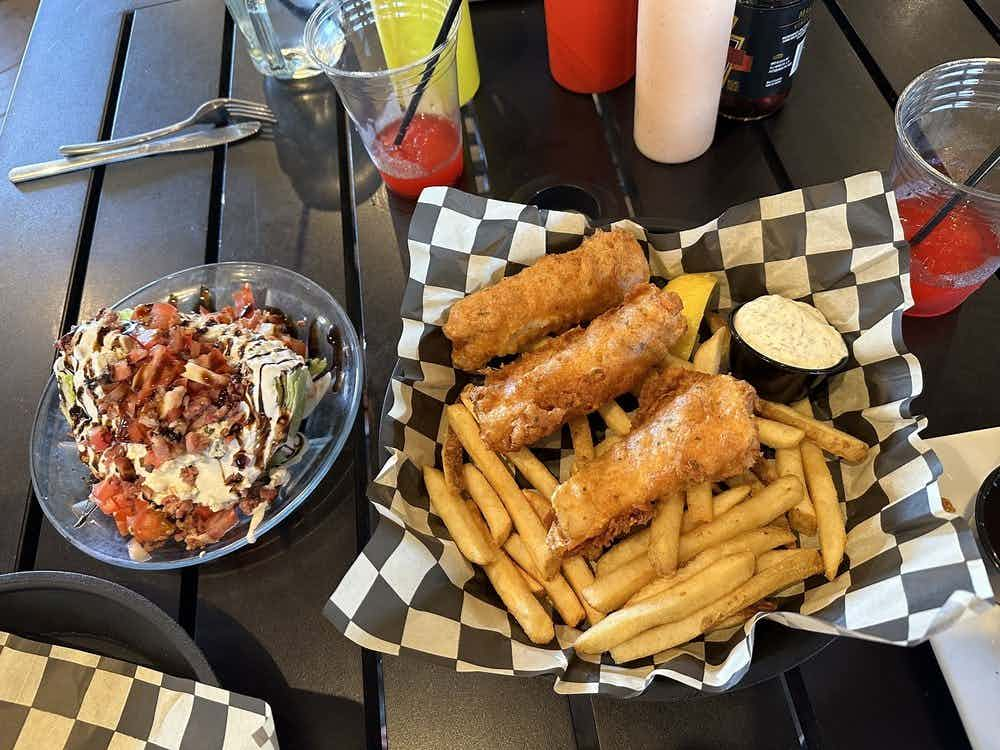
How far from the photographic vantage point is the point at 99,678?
50.6 inches

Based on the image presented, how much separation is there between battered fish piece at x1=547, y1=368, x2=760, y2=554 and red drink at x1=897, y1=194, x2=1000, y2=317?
59 centimetres

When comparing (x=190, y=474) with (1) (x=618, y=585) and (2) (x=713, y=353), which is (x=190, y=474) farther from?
(2) (x=713, y=353)

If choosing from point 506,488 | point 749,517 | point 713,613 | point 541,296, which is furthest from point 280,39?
point 713,613

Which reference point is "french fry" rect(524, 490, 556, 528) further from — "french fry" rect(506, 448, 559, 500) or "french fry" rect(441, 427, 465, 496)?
"french fry" rect(441, 427, 465, 496)

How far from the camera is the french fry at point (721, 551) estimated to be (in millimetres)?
1317

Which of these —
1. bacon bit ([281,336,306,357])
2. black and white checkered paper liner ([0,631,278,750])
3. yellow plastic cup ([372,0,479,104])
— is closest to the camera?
black and white checkered paper liner ([0,631,278,750])

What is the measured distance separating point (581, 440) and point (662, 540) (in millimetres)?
303

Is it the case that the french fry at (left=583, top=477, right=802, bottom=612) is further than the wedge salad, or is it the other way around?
the wedge salad

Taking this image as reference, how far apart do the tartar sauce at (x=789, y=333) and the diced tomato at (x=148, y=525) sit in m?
1.32

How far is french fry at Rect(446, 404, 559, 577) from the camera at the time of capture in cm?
139

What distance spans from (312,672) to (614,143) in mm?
1708

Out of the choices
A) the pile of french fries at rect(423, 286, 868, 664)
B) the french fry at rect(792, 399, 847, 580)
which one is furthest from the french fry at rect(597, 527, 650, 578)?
the french fry at rect(792, 399, 847, 580)

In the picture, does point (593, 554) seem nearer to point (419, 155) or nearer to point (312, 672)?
point (312, 672)

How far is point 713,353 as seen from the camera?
1.55 m
